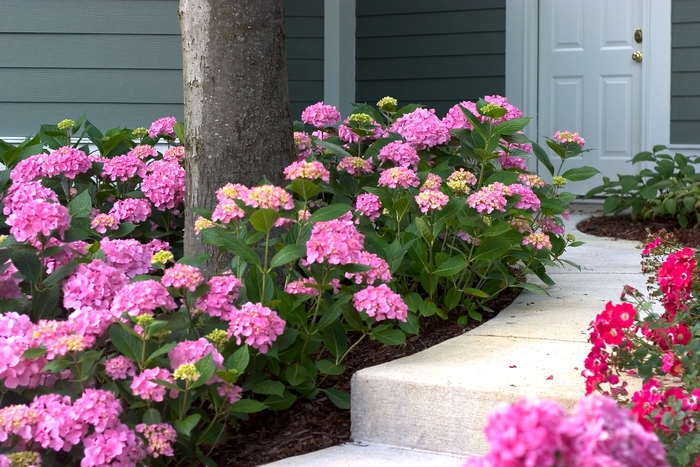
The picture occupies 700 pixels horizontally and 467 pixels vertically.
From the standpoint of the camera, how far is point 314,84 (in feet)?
21.0

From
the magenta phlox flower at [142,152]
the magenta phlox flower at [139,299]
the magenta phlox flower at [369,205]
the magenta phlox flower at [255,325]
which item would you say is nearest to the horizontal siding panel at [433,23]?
the magenta phlox flower at [142,152]

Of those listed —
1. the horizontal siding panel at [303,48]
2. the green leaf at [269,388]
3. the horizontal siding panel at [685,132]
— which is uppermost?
the horizontal siding panel at [303,48]

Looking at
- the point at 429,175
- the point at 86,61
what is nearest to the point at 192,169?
the point at 429,175

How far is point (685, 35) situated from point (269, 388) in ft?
16.9

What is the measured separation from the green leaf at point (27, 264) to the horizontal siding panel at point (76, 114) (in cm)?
351

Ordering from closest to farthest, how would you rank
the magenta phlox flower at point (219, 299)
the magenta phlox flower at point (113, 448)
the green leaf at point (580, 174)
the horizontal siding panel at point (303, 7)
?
1. the magenta phlox flower at point (113, 448)
2. the magenta phlox flower at point (219, 299)
3. the green leaf at point (580, 174)
4. the horizontal siding panel at point (303, 7)

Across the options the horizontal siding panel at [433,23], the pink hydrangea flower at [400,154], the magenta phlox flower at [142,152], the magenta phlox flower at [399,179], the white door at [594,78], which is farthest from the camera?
the horizontal siding panel at [433,23]

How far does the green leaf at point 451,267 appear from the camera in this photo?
261cm

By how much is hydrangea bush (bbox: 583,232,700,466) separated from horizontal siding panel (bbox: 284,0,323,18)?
4.48 m

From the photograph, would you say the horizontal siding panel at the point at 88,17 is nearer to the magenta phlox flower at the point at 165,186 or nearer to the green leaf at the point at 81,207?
the magenta phlox flower at the point at 165,186

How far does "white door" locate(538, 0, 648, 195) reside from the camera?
21.3 ft

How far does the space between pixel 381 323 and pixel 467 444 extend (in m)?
0.50

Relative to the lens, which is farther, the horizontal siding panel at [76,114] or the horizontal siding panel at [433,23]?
the horizontal siding panel at [433,23]

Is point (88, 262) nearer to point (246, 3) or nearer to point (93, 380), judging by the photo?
point (93, 380)
